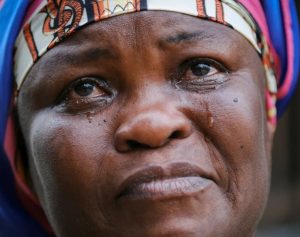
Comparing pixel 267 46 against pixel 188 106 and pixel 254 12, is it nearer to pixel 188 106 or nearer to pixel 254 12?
pixel 254 12

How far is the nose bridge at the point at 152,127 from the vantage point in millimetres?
2061

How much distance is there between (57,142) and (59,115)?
0.33ft

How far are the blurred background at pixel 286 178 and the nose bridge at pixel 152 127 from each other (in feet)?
11.4

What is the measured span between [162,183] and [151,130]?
150 mm

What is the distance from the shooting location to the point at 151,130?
2.06m

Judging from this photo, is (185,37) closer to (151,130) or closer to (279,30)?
(151,130)

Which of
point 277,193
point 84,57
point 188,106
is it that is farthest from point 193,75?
point 277,193

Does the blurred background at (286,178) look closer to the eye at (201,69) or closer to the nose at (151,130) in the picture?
the eye at (201,69)

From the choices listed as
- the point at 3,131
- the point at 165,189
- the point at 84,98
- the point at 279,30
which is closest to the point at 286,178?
the point at 279,30

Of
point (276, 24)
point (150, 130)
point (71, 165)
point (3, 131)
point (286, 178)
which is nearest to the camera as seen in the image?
point (150, 130)

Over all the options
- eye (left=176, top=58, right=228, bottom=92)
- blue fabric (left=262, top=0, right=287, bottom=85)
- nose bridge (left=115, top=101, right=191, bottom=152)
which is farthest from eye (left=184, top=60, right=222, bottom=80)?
blue fabric (left=262, top=0, right=287, bottom=85)

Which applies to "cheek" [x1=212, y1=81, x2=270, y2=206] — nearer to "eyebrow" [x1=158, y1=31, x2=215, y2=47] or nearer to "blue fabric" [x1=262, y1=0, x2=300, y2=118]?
"eyebrow" [x1=158, y1=31, x2=215, y2=47]

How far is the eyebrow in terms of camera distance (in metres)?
2.21

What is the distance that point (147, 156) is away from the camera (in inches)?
81.7
